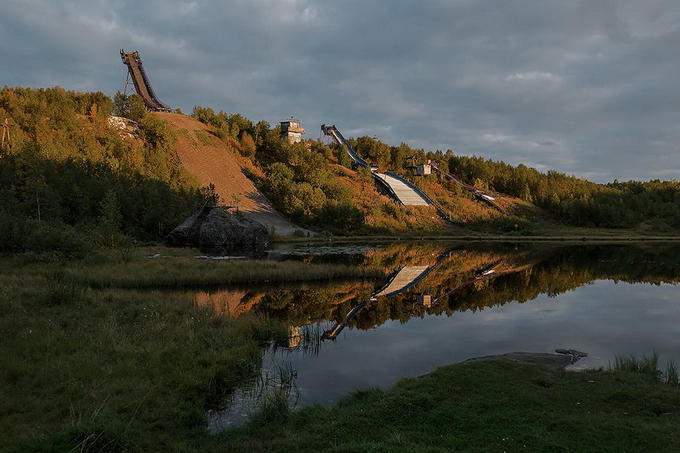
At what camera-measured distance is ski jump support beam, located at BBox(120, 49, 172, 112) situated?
81750 mm

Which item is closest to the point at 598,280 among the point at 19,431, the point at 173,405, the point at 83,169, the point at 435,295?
the point at 435,295

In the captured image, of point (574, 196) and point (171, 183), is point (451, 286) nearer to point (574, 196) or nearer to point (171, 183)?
point (171, 183)

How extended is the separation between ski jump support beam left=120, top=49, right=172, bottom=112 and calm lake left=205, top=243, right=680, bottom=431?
68.3m

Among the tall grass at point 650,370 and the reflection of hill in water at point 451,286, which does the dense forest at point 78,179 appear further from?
the tall grass at point 650,370

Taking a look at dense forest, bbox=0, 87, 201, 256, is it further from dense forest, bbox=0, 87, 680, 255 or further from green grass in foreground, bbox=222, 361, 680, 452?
green grass in foreground, bbox=222, 361, 680, 452

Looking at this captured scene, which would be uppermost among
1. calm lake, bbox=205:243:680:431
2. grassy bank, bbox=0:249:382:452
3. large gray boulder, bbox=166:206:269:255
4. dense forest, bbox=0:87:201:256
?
dense forest, bbox=0:87:201:256

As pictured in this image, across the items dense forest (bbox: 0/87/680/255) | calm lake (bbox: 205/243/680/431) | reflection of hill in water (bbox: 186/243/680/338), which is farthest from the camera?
dense forest (bbox: 0/87/680/255)

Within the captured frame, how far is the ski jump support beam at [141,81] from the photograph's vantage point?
268 feet

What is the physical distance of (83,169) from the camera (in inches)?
1805

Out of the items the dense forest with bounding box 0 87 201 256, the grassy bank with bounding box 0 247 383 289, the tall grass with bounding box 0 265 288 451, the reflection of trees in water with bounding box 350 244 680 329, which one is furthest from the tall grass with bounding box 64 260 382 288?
the reflection of trees in water with bounding box 350 244 680 329

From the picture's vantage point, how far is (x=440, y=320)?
17.7 m

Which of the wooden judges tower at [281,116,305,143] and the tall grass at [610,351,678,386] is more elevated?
the wooden judges tower at [281,116,305,143]

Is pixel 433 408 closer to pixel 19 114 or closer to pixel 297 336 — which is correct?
pixel 297 336

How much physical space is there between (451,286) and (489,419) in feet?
59.8
